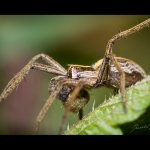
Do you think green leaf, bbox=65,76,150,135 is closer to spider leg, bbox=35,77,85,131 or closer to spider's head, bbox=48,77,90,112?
spider leg, bbox=35,77,85,131

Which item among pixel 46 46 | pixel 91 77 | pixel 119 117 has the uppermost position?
pixel 46 46

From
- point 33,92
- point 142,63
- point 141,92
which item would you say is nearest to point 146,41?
point 142,63

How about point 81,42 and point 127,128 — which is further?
point 81,42

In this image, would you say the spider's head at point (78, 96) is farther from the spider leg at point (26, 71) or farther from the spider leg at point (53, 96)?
the spider leg at point (26, 71)

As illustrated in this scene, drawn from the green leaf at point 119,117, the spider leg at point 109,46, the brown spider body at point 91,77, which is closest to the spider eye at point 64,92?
the brown spider body at point 91,77

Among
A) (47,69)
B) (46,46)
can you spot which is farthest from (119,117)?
(46,46)

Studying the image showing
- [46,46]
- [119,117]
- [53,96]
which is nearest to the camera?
[119,117]

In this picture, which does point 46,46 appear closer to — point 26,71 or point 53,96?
point 26,71

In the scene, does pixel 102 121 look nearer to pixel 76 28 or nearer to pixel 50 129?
pixel 50 129
